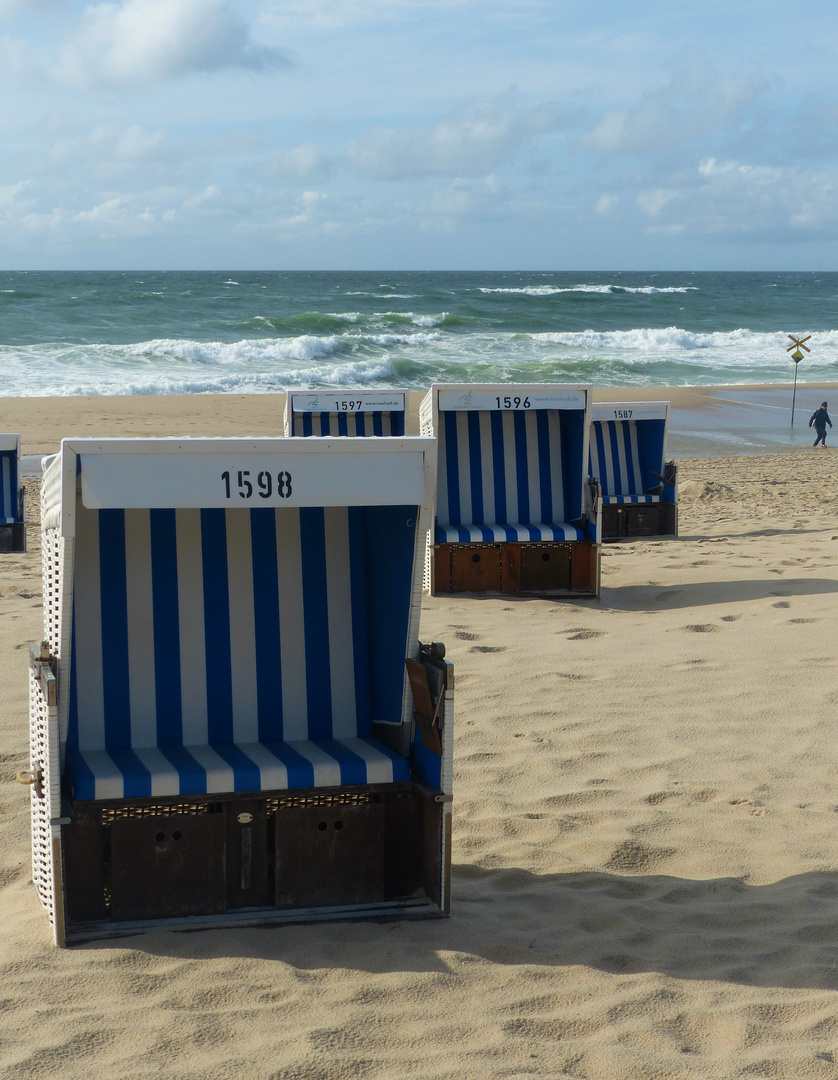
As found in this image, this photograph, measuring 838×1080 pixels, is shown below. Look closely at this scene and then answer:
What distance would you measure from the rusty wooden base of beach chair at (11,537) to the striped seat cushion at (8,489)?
116mm

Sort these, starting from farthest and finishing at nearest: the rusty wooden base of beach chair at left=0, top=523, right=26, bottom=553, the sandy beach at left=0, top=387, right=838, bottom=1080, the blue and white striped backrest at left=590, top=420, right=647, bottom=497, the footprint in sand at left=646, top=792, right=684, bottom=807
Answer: the blue and white striped backrest at left=590, top=420, right=647, bottom=497, the rusty wooden base of beach chair at left=0, top=523, right=26, bottom=553, the footprint in sand at left=646, top=792, right=684, bottom=807, the sandy beach at left=0, top=387, right=838, bottom=1080

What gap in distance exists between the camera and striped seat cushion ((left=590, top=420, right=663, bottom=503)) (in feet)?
37.8

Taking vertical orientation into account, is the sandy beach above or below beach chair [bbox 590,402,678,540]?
below

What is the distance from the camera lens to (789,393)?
95.7 feet

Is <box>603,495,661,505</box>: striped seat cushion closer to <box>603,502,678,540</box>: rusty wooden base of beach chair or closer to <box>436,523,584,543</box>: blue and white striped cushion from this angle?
<box>603,502,678,540</box>: rusty wooden base of beach chair

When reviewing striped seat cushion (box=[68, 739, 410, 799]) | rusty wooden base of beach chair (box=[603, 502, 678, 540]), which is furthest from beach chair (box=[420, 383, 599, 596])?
striped seat cushion (box=[68, 739, 410, 799])

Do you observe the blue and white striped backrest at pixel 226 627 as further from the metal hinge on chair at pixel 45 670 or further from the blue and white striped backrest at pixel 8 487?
the blue and white striped backrest at pixel 8 487

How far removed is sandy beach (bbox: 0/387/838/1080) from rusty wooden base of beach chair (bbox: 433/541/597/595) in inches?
46.0

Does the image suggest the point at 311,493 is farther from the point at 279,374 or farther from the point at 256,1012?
the point at 279,374

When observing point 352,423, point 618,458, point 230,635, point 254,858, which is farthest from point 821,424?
point 254,858

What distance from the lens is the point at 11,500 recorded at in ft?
36.0

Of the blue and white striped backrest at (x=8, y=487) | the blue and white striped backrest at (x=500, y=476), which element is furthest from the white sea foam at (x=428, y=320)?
the blue and white striped backrest at (x=500, y=476)

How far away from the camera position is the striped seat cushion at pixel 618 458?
37.8ft

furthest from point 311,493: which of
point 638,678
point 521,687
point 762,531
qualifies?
point 762,531
